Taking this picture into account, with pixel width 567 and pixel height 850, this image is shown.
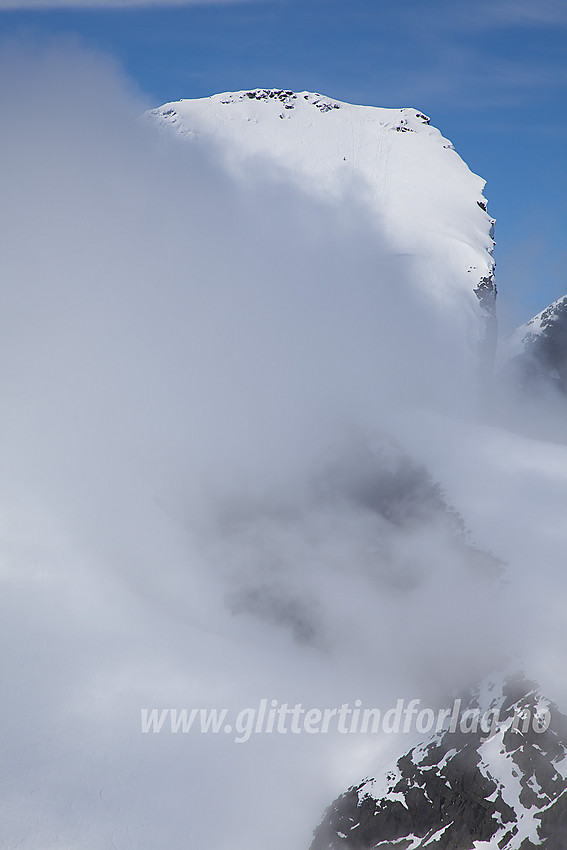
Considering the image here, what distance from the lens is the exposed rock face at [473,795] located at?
1918 inches

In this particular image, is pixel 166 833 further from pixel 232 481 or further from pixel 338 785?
pixel 232 481

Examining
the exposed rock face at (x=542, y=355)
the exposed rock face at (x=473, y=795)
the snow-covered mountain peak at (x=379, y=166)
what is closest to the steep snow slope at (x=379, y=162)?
the snow-covered mountain peak at (x=379, y=166)

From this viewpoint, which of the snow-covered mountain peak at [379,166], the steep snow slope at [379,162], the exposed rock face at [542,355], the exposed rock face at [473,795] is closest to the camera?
the exposed rock face at [473,795]

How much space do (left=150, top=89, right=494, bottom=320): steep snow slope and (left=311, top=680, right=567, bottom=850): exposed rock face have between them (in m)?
93.8

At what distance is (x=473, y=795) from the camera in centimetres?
5094

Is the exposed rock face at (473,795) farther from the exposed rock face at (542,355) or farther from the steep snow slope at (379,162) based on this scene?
the exposed rock face at (542,355)

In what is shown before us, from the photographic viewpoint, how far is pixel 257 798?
5512 cm

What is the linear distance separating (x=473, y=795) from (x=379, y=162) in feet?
425

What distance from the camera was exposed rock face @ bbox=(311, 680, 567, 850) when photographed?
4872cm

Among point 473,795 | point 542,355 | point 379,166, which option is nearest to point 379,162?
point 379,166

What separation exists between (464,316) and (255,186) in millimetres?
50573

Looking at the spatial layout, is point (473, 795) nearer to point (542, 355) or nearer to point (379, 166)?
point (379, 166)

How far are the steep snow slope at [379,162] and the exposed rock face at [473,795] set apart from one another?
93.8 meters

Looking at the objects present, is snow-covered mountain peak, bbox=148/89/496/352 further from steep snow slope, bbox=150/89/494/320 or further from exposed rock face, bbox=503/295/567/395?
exposed rock face, bbox=503/295/567/395
